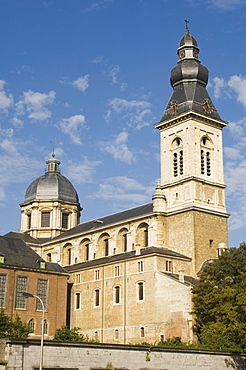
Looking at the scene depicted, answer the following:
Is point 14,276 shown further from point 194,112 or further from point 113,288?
point 194,112

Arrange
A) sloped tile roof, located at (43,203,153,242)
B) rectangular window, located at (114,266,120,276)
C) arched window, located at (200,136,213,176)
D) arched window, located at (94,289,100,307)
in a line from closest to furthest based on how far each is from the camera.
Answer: rectangular window, located at (114,266,120,276)
arched window, located at (94,289,100,307)
arched window, located at (200,136,213,176)
sloped tile roof, located at (43,203,153,242)

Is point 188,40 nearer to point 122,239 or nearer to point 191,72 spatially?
point 191,72

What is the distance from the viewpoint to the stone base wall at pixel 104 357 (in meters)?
31.0

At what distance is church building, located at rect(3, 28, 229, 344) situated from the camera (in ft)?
182

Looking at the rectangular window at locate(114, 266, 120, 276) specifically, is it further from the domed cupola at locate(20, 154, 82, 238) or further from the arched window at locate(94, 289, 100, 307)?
the domed cupola at locate(20, 154, 82, 238)

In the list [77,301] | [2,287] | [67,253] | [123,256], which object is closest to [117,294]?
[123,256]

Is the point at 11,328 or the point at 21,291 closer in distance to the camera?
the point at 11,328

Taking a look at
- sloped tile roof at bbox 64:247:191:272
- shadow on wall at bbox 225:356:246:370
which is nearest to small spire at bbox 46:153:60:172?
sloped tile roof at bbox 64:247:191:272

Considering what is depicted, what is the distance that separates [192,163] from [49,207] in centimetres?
2832

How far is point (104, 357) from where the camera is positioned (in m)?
33.7

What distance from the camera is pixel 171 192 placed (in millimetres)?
64062

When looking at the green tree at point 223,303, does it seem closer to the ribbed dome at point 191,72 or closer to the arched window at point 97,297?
the arched window at point 97,297

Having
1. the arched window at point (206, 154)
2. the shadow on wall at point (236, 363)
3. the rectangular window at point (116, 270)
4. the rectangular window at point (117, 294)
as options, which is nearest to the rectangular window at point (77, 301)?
the rectangular window at point (117, 294)

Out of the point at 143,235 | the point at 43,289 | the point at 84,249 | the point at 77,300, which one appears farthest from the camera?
the point at 84,249
